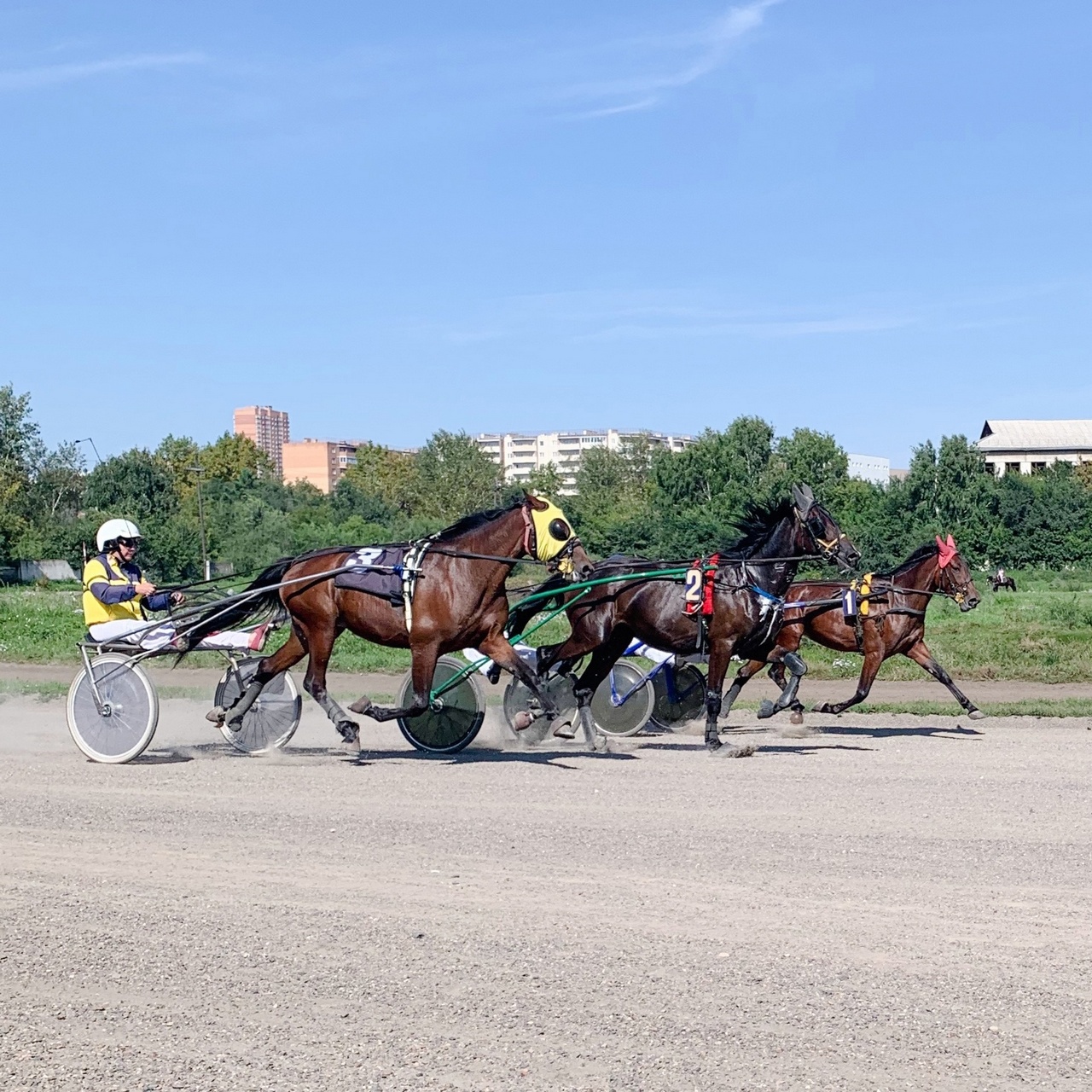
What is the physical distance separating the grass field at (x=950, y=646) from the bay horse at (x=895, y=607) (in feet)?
18.4

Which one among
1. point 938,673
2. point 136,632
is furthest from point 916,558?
point 136,632

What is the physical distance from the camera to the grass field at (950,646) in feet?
68.1

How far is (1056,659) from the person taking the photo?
21109 mm

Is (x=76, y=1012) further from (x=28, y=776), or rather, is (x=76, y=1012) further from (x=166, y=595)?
(x=166, y=595)

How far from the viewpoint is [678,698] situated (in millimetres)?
14102

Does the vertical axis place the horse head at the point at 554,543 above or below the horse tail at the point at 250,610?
above

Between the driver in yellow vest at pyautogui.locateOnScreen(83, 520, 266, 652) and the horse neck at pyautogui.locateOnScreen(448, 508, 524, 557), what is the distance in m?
2.07

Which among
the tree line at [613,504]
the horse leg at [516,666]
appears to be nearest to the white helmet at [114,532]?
the horse leg at [516,666]

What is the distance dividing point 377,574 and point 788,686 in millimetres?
4812

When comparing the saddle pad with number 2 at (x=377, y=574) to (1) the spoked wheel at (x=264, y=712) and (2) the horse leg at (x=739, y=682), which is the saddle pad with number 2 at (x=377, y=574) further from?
(2) the horse leg at (x=739, y=682)

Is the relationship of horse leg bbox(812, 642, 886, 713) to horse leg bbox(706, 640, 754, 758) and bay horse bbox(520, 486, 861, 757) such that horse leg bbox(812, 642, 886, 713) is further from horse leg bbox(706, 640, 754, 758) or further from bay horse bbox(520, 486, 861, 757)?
horse leg bbox(706, 640, 754, 758)

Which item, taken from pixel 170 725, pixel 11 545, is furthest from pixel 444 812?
pixel 11 545

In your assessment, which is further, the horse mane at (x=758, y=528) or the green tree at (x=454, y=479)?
the green tree at (x=454, y=479)

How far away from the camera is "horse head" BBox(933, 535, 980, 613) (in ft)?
48.4
